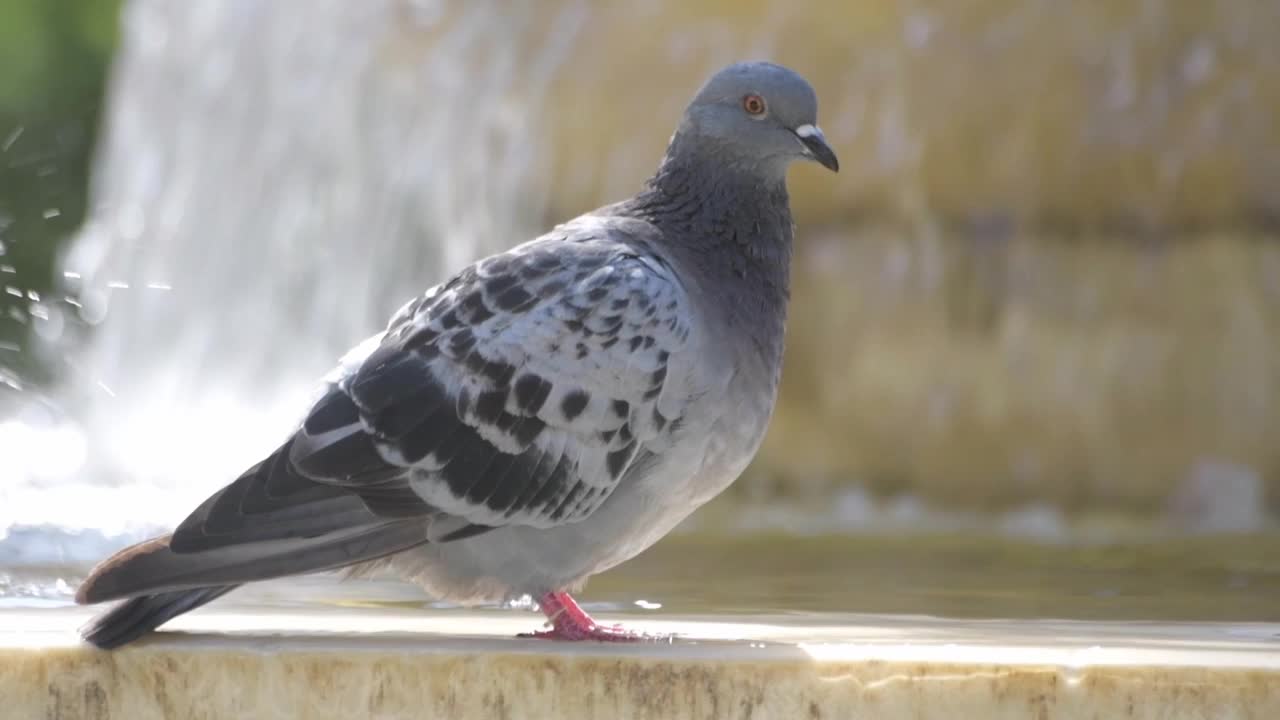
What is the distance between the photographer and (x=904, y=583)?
20.9 ft

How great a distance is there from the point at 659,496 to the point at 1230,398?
631 cm

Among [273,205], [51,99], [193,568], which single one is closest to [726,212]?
[193,568]

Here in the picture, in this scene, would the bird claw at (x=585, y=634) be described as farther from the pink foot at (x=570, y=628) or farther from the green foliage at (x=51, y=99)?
the green foliage at (x=51, y=99)

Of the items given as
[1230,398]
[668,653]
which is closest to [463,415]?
[668,653]

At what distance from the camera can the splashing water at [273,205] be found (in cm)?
1085

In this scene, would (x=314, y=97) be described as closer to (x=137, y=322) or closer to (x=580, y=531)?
(x=137, y=322)

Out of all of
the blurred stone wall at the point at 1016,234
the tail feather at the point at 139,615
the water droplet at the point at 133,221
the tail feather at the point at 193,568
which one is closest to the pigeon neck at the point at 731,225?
the tail feather at the point at 193,568

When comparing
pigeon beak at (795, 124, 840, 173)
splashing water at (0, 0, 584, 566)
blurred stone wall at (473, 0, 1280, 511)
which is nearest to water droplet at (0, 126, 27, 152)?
splashing water at (0, 0, 584, 566)

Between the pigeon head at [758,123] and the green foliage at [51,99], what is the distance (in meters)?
16.0

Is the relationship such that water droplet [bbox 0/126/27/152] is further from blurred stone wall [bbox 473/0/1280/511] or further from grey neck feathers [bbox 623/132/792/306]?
grey neck feathers [bbox 623/132/792/306]

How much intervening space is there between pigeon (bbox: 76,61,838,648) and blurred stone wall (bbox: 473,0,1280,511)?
5.65 m

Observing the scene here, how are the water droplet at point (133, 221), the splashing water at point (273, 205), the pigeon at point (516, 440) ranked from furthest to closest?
1. the water droplet at point (133, 221)
2. the splashing water at point (273, 205)
3. the pigeon at point (516, 440)

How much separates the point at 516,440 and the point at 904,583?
235 centimetres

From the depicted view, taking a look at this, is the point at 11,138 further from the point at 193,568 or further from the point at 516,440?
the point at 193,568
